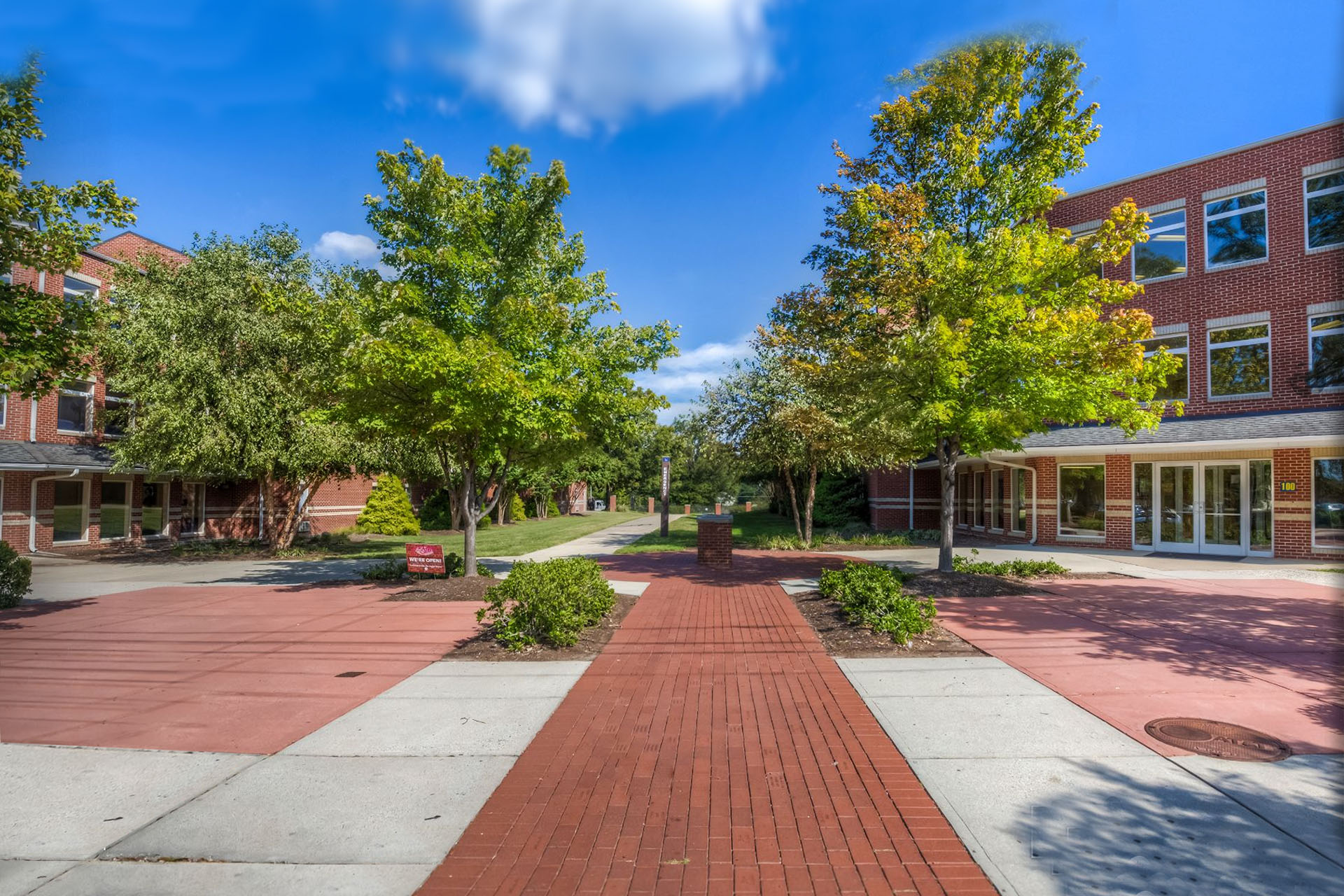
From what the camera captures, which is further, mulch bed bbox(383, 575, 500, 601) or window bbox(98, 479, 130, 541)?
window bbox(98, 479, 130, 541)

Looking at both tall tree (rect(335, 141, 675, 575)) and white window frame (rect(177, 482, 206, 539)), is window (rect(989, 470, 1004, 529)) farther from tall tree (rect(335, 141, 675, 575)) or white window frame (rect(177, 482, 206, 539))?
white window frame (rect(177, 482, 206, 539))

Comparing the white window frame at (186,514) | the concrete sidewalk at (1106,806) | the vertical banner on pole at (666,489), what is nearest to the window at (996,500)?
the vertical banner on pole at (666,489)

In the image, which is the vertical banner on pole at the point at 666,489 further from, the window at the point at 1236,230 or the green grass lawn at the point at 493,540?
the window at the point at 1236,230

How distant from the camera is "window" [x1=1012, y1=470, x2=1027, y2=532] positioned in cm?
2041

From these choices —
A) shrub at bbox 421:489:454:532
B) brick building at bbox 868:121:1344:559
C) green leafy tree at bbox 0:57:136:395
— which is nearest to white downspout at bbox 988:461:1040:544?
brick building at bbox 868:121:1344:559

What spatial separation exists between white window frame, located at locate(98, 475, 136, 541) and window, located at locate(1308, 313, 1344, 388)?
1316 inches

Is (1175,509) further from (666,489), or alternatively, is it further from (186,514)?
(186,514)

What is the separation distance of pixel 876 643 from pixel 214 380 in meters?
17.4

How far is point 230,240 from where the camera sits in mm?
21031

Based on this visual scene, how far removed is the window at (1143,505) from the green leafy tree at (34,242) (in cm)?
2179

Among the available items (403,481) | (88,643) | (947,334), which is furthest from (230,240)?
(947,334)

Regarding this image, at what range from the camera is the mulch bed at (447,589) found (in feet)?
36.1

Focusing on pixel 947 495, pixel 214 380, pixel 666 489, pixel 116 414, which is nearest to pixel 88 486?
pixel 116 414

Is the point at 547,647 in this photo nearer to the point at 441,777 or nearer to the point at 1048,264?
the point at 441,777
